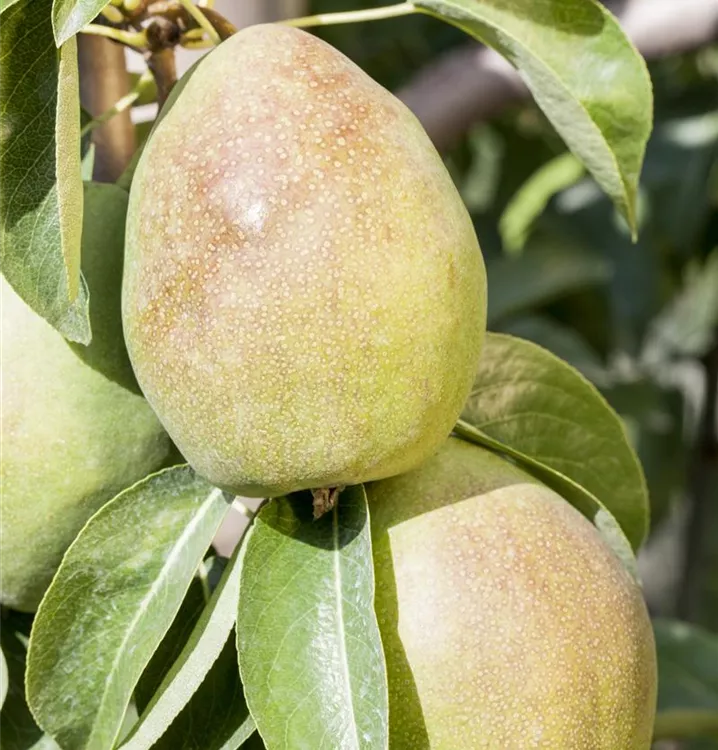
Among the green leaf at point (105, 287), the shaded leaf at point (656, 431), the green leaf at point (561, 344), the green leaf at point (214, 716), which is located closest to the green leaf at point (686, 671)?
the green leaf at point (561, 344)

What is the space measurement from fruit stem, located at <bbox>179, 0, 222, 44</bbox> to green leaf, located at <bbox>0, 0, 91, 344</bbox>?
9 centimetres

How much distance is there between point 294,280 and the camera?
2.21ft

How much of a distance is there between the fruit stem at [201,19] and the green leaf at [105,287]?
5.2 inches

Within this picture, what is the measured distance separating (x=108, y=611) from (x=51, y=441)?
12cm

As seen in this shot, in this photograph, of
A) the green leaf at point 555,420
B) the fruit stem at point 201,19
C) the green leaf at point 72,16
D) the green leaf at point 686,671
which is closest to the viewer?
the green leaf at point 72,16

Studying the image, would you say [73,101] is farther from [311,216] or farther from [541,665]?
[541,665]

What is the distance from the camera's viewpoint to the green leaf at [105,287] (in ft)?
2.66

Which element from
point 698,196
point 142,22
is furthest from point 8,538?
point 698,196

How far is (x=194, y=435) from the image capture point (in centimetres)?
71

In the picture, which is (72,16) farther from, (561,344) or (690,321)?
(690,321)

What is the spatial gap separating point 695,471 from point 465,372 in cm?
162

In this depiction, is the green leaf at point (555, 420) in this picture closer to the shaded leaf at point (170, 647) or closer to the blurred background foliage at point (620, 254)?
the shaded leaf at point (170, 647)

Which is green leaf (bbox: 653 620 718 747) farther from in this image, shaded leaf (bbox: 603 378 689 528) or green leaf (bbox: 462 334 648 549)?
shaded leaf (bbox: 603 378 689 528)

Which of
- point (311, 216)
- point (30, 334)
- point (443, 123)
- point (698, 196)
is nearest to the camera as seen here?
point (311, 216)
